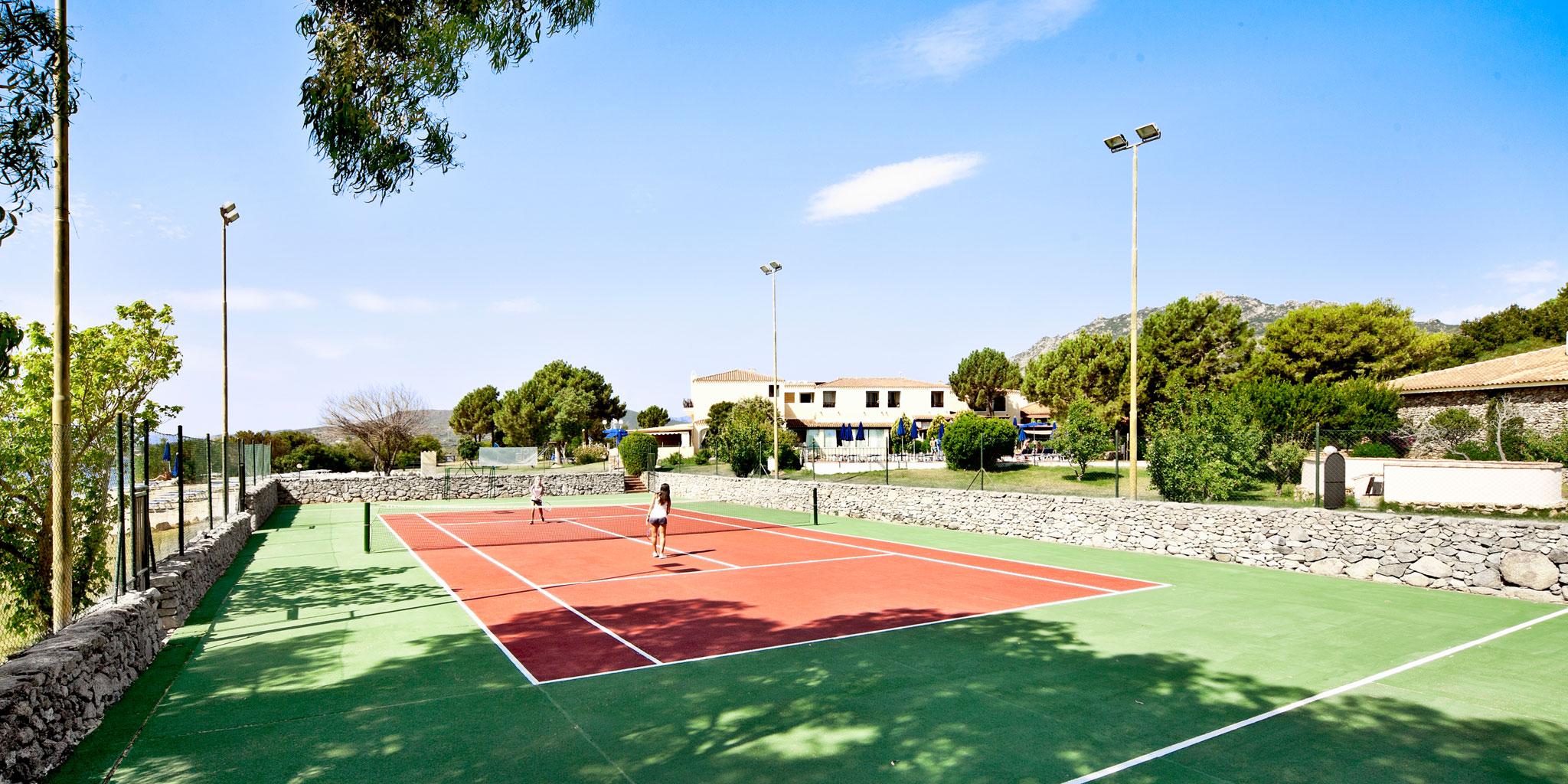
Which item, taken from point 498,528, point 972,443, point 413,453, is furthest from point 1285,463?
point 413,453

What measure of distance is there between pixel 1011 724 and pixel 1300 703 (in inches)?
110

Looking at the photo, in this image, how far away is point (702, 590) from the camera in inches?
533

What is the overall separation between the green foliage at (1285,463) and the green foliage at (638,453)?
27.6 metres

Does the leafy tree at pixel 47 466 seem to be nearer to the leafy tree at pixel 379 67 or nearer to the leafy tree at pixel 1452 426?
the leafy tree at pixel 379 67

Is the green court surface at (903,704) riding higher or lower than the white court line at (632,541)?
higher

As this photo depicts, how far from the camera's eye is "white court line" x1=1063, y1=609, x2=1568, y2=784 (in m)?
6.09

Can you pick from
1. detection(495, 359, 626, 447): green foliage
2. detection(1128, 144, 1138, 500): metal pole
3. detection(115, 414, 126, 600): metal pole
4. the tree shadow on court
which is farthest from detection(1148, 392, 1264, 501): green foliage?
detection(495, 359, 626, 447): green foliage

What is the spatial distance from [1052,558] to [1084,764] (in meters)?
11.3

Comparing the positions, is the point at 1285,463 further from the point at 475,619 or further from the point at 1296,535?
the point at 475,619

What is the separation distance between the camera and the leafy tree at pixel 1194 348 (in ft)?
147

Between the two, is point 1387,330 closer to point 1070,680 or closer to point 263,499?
point 1070,680

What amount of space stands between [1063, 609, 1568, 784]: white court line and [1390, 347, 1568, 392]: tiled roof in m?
20.2

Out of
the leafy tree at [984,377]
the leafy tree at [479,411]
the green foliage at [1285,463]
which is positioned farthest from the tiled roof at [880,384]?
the green foliage at [1285,463]

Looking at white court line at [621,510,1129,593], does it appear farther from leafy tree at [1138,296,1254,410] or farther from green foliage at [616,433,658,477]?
leafy tree at [1138,296,1254,410]
